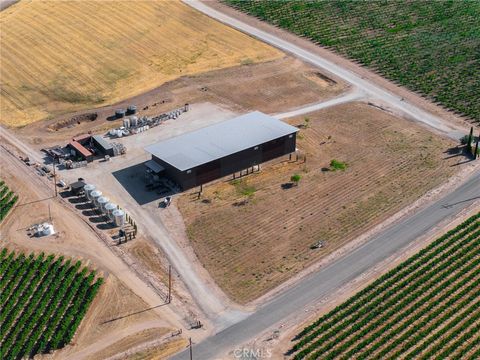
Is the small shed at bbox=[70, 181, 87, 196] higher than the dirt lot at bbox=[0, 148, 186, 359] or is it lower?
higher

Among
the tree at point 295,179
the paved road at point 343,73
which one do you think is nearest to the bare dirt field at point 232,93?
the paved road at point 343,73

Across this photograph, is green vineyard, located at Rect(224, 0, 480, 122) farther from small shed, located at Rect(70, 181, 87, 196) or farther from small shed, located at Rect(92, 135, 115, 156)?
small shed, located at Rect(70, 181, 87, 196)

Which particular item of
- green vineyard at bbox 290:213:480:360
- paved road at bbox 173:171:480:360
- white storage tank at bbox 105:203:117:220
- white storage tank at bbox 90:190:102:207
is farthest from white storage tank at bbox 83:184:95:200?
green vineyard at bbox 290:213:480:360

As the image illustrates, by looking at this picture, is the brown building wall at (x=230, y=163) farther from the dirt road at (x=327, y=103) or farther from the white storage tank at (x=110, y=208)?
the dirt road at (x=327, y=103)

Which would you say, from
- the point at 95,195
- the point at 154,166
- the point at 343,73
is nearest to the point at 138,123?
the point at 154,166

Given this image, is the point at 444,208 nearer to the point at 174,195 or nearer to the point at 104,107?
the point at 174,195

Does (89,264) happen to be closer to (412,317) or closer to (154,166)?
(154,166)

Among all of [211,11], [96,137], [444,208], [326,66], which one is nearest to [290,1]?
[211,11]
